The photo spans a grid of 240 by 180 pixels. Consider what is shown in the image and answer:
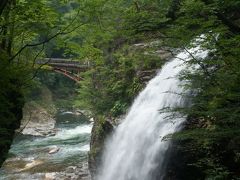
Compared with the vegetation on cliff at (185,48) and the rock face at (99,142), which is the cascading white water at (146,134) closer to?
the rock face at (99,142)

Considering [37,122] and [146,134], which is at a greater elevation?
[146,134]

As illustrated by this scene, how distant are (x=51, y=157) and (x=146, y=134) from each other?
36.1 ft

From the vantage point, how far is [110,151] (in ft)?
45.9

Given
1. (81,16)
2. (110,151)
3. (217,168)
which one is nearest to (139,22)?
(81,16)

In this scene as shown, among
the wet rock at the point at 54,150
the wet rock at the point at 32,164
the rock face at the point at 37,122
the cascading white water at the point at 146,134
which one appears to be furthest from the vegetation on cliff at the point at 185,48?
the rock face at the point at 37,122

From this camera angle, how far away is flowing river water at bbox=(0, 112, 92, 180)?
1792 centimetres

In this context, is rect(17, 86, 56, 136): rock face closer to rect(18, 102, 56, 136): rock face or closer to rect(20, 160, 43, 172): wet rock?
rect(18, 102, 56, 136): rock face

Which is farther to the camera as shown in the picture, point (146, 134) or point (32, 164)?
point (32, 164)

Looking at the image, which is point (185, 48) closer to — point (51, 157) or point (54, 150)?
point (51, 157)

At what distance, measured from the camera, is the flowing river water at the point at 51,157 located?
1792cm

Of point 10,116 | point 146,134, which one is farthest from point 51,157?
point 10,116

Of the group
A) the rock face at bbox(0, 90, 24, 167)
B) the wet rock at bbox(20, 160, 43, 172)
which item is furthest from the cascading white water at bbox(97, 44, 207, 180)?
the wet rock at bbox(20, 160, 43, 172)

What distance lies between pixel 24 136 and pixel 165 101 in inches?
729

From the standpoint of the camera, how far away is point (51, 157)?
2114cm
